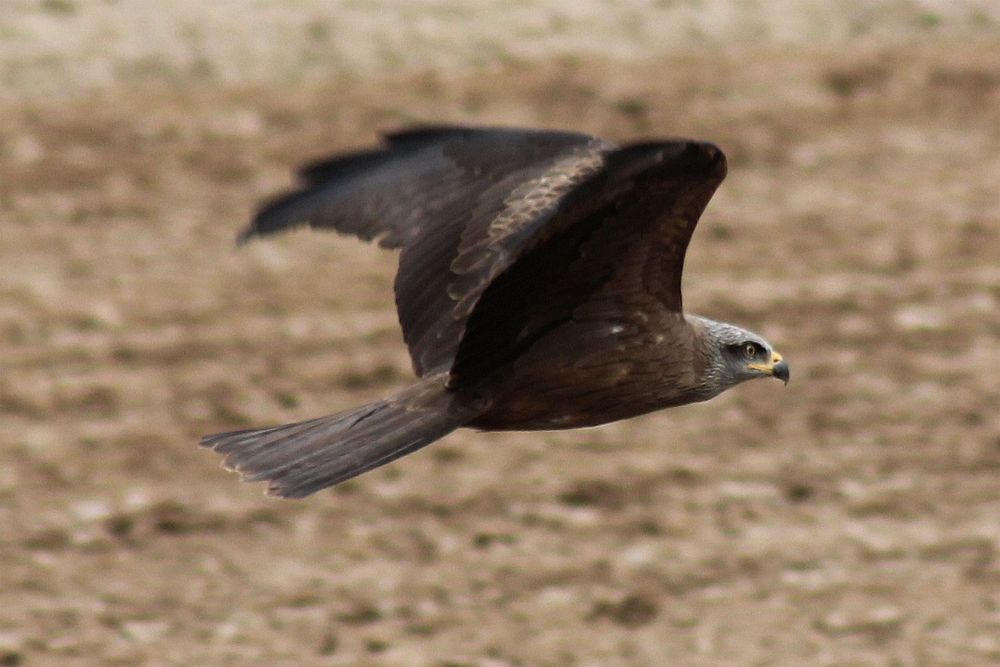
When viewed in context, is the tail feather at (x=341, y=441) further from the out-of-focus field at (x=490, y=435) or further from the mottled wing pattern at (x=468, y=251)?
the out-of-focus field at (x=490, y=435)

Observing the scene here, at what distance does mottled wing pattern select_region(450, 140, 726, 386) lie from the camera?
7039mm

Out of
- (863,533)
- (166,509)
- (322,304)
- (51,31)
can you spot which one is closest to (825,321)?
(863,533)

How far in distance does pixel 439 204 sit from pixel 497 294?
1.93 feet

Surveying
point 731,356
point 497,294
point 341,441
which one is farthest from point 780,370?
point 341,441

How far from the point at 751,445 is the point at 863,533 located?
1.24 meters

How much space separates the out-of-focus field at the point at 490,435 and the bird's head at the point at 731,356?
2.65 m

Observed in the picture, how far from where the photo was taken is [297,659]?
10.9m

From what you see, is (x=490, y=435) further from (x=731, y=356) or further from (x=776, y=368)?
(x=731, y=356)

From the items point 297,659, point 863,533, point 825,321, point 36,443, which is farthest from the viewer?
point 825,321

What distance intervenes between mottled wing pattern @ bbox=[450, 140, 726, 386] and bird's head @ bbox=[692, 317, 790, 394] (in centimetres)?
37

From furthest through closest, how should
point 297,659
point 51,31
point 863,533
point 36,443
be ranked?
point 51,31, point 36,443, point 863,533, point 297,659

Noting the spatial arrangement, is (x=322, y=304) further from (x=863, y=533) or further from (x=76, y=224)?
(x=863, y=533)

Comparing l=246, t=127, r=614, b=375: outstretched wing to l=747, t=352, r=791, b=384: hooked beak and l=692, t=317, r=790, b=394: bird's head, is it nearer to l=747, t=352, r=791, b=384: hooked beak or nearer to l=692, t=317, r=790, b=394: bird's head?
l=692, t=317, r=790, b=394: bird's head

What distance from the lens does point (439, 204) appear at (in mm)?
8133
